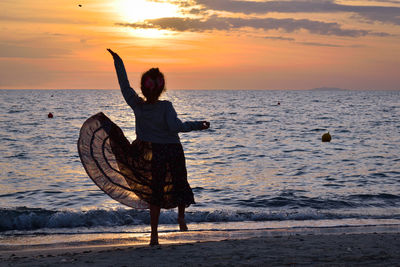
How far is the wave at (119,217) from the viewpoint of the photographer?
1067 centimetres

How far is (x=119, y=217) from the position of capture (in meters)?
11.0

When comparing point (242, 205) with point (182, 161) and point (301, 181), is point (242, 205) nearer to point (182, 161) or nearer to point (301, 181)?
point (301, 181)

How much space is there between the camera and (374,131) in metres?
39.2

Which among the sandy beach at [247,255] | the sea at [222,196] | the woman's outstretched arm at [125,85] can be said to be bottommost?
the sea at [222,196]

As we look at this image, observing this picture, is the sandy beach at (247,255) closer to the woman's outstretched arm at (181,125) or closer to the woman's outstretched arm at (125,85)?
the woman's outstretched arm at (181,125)

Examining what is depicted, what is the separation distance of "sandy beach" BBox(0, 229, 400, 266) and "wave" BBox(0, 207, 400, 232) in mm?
3916

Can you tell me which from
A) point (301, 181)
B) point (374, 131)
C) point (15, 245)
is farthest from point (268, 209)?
point (374, 131)

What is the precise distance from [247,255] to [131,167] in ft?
6.37

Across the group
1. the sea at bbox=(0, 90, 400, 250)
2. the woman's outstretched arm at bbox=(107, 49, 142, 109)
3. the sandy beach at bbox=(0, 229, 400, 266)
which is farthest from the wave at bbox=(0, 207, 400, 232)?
the woman's outstretched arm at bbox=(107, 49, 142, 109)

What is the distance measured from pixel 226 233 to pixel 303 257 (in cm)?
367

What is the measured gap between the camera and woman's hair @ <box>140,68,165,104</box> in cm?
627

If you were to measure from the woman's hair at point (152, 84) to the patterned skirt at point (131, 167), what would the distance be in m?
0.63

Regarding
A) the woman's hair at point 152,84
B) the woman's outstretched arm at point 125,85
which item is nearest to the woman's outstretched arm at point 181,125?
the woman's hair at point 152,84

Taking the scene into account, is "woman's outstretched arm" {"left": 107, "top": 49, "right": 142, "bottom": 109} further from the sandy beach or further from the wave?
the wave
